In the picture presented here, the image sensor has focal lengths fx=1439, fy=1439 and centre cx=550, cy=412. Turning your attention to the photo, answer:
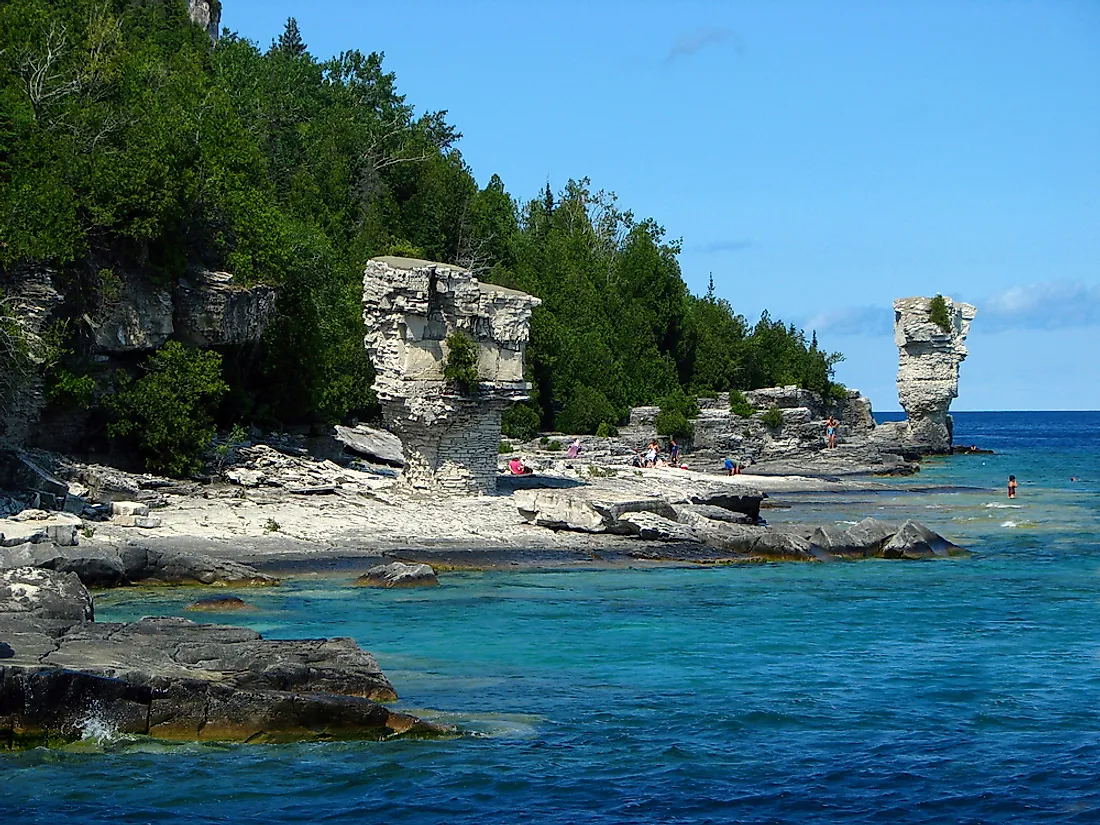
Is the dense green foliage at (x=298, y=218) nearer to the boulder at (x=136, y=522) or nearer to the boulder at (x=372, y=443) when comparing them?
the boulder at (x=372, y=443)

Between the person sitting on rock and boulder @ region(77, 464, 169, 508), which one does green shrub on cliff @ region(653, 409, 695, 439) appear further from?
boulder @ region(77, 464, 169, 508)

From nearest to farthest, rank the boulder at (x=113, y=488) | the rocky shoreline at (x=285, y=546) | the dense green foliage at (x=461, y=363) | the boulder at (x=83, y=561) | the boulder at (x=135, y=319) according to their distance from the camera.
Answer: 1. the rocky shoreline at (x=285, y=546)
2. the boulder at (x=83, y=561)
3. the boulder at (x=113, y=488)
4. the boulder at (x=135, y=319)
5. the dense green foliage at (x=461, y=363)

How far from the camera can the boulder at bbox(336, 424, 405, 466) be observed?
38.1m

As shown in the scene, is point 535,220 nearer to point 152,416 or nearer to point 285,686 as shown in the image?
point 152,416

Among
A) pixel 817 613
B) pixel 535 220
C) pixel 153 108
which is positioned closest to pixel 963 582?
pixel 817 613

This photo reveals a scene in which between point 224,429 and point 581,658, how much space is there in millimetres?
18429

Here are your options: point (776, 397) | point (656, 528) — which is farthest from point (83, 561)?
point (776, 397)

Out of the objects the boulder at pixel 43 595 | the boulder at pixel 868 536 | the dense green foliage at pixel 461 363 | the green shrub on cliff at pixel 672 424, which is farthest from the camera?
the green shrub on cliff at pixel 672 424

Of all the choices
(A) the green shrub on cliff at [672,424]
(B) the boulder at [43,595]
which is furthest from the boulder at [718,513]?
(A) the green shrub on cliff at [672,424]

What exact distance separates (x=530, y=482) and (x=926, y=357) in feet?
144

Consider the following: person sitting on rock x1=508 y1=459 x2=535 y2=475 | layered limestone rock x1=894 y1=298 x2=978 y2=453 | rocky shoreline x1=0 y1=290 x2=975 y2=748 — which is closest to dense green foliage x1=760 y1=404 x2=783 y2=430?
layered limestone rock x1=894 y1=298 x2=978 y2=453

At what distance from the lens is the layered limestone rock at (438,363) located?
105ft

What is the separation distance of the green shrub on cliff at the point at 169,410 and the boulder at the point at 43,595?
1233cm

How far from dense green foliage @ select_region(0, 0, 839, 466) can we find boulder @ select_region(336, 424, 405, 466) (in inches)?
32.2
